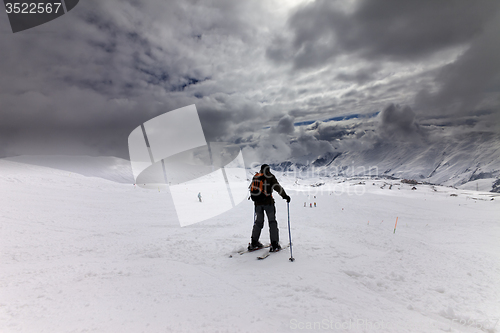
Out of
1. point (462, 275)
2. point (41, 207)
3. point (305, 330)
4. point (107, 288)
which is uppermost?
point (41, 207)

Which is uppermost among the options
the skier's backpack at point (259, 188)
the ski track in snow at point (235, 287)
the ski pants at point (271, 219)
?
the skier's backpack at point (259, 188)

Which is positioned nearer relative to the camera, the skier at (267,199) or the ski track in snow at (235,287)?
the ski track in snow at (235,287)

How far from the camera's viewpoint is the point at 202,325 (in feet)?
12.0

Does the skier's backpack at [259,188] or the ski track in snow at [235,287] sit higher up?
the skier's backpack at [259,188]

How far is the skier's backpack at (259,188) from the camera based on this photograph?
24.7 feet

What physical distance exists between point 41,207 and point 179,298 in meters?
16.6

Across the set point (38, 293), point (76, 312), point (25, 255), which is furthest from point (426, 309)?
point (25, 255)

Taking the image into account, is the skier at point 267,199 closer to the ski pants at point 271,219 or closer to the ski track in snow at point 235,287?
the ski pants at point 271,219

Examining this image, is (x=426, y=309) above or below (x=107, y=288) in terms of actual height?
below

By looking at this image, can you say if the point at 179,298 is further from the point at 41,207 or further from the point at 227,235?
the point at 41,207

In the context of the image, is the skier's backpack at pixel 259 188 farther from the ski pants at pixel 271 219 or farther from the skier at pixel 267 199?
the ski pants at pixel 271 219

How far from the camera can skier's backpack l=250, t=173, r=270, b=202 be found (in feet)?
24.7

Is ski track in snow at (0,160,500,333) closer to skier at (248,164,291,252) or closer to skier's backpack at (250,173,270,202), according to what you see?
skier at (248,164,291,252)

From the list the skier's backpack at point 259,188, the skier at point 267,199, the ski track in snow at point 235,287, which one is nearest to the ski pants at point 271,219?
the skier at point 267,199
